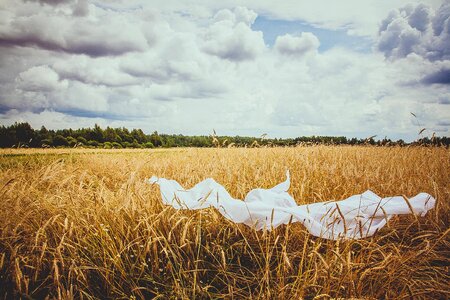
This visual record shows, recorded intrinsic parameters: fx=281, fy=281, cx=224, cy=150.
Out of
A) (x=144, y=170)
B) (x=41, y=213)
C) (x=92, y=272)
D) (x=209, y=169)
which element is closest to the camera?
(x=92, y=272)

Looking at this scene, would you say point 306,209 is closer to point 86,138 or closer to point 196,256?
point 196,256

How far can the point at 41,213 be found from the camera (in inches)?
109

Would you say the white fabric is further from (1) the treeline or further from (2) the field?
(1) the treeline

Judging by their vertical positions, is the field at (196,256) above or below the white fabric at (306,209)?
below

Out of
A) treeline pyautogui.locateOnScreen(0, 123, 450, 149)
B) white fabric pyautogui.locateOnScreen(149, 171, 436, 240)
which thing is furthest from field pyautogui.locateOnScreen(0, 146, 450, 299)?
treeline pyautogui.locateOnScreen(0, 123, 450, 149)

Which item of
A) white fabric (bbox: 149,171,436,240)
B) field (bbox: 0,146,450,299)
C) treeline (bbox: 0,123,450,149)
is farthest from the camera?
treeline (bbox: 0,123,450,149)

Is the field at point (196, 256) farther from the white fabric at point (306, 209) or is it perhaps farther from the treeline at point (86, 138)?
the treeline at point (86, 138)

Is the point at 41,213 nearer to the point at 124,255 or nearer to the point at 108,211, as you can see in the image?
the point at 108,211

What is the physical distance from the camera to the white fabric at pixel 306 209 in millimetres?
2215

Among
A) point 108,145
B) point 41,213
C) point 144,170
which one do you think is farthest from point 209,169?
point 108,145

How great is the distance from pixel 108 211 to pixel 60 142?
2944 cm

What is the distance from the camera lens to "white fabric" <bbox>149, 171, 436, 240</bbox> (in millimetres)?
2215

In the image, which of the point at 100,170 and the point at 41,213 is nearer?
the point at 41,213

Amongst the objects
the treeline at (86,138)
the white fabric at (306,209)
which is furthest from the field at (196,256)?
the treeline at (86,138)
